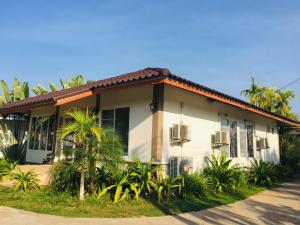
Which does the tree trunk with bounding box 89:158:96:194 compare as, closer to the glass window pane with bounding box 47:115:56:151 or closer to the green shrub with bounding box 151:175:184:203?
the green shrub with bounding box 151:175:184:203

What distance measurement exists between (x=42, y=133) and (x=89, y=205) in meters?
7.32

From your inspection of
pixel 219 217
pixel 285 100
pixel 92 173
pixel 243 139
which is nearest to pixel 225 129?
pixel 243 139

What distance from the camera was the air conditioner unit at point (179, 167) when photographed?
27.6ft

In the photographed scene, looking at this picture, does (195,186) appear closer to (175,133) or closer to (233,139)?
(175,133)

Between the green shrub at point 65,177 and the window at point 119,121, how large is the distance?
1936 millimetres

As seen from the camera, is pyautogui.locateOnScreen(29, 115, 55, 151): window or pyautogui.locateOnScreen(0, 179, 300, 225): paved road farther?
pyautogui.locateOnScreen(29, 115, 55, 151): window

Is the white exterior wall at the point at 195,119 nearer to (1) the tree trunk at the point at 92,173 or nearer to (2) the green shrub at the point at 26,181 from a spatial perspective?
(1) the tree trunk at the point at 92,173

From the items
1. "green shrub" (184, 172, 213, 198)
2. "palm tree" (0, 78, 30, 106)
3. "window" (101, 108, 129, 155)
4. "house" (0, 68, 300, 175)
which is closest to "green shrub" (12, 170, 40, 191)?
"house" (0, 68, 300, 175)

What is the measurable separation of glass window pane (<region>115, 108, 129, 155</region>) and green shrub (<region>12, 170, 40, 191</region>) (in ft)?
9.31

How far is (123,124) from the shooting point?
922cm

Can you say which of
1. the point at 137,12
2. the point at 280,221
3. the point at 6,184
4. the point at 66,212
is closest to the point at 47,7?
the point at 137,12

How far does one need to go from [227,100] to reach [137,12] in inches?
203

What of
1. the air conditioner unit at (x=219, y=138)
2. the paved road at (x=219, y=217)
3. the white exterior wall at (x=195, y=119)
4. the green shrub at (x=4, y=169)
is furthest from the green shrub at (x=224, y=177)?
the green shrub at (x=4, y=169)

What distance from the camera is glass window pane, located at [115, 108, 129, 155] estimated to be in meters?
9.03
